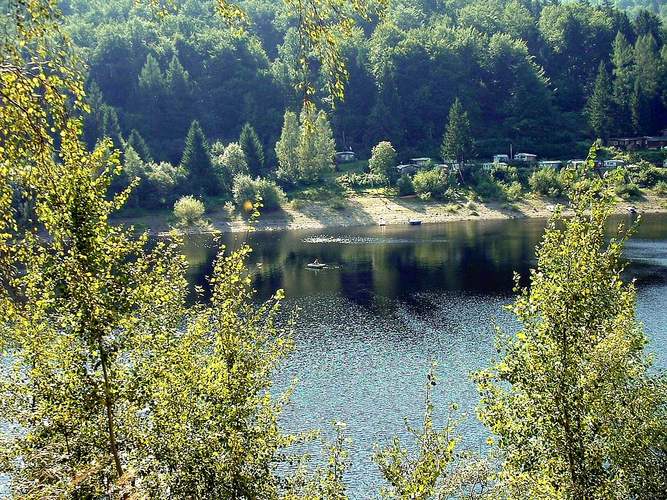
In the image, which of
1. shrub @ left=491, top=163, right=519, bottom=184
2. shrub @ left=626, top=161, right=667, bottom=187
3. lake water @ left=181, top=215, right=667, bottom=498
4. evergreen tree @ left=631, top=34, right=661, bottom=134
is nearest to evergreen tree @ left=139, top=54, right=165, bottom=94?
lake water @ left=181, top=215, right=667, bottom=498

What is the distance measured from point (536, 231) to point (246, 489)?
309ft

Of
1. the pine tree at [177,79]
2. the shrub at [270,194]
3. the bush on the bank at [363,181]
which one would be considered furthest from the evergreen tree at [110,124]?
the bush on the bank at [363,181]

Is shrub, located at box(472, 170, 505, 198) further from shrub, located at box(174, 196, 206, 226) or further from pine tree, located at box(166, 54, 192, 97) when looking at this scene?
pine tree, located at box(166, 54, 192, 97)

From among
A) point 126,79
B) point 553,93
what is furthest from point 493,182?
point 126,79

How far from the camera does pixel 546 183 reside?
124188 millimetres

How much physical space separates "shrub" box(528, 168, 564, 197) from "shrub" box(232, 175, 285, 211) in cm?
5025

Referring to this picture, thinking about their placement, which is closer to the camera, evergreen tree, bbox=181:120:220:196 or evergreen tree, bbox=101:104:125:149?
evergreen tree, bbox=181:120:220:196

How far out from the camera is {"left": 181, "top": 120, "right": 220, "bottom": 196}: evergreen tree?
127m

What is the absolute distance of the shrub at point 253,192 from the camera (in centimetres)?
11956

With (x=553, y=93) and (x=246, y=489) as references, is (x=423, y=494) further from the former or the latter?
(x=553, y=93)

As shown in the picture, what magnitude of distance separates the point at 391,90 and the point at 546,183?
55533 mm

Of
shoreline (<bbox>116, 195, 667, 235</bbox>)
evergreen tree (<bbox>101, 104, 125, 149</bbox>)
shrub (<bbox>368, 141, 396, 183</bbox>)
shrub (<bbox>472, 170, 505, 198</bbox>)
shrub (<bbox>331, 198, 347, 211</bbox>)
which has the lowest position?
shoreline (<bbox>116, 195, 667, 235</bbox>)

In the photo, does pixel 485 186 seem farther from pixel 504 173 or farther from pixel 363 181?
pixel 363 181

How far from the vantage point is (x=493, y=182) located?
129500mm
